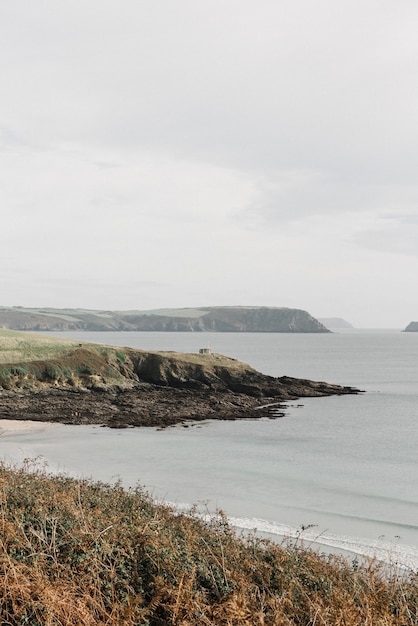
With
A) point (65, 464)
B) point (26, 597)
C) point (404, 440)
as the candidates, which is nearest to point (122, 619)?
point (26, 597)

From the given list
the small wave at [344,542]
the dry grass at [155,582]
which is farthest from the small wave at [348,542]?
the dry grass at [155,582]

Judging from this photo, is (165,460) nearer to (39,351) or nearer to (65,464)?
(65,464)

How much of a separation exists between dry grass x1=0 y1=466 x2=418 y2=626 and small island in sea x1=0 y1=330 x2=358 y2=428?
31.4 m

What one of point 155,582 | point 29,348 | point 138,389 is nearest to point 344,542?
point 155,582

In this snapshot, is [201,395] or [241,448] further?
[201,395]

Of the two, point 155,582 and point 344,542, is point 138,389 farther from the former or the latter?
point 155,582

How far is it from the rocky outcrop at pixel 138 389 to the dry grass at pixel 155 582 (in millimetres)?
31126

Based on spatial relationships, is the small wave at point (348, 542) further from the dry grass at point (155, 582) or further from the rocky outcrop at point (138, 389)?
the rocky outcrop at point (138, 389)

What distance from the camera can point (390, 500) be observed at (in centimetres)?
2353

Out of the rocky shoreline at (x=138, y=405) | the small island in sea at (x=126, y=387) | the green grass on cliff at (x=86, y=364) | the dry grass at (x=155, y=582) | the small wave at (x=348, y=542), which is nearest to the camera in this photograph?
the dry grass at (x=155, y=582)

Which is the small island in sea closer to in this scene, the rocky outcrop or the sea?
the rocky outcrop

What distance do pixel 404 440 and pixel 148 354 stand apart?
28.7m

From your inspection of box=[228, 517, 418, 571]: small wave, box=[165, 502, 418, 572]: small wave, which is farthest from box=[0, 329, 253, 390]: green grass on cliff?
box=[228, 517, 418, 571]: small wave

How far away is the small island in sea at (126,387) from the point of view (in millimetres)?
44562
